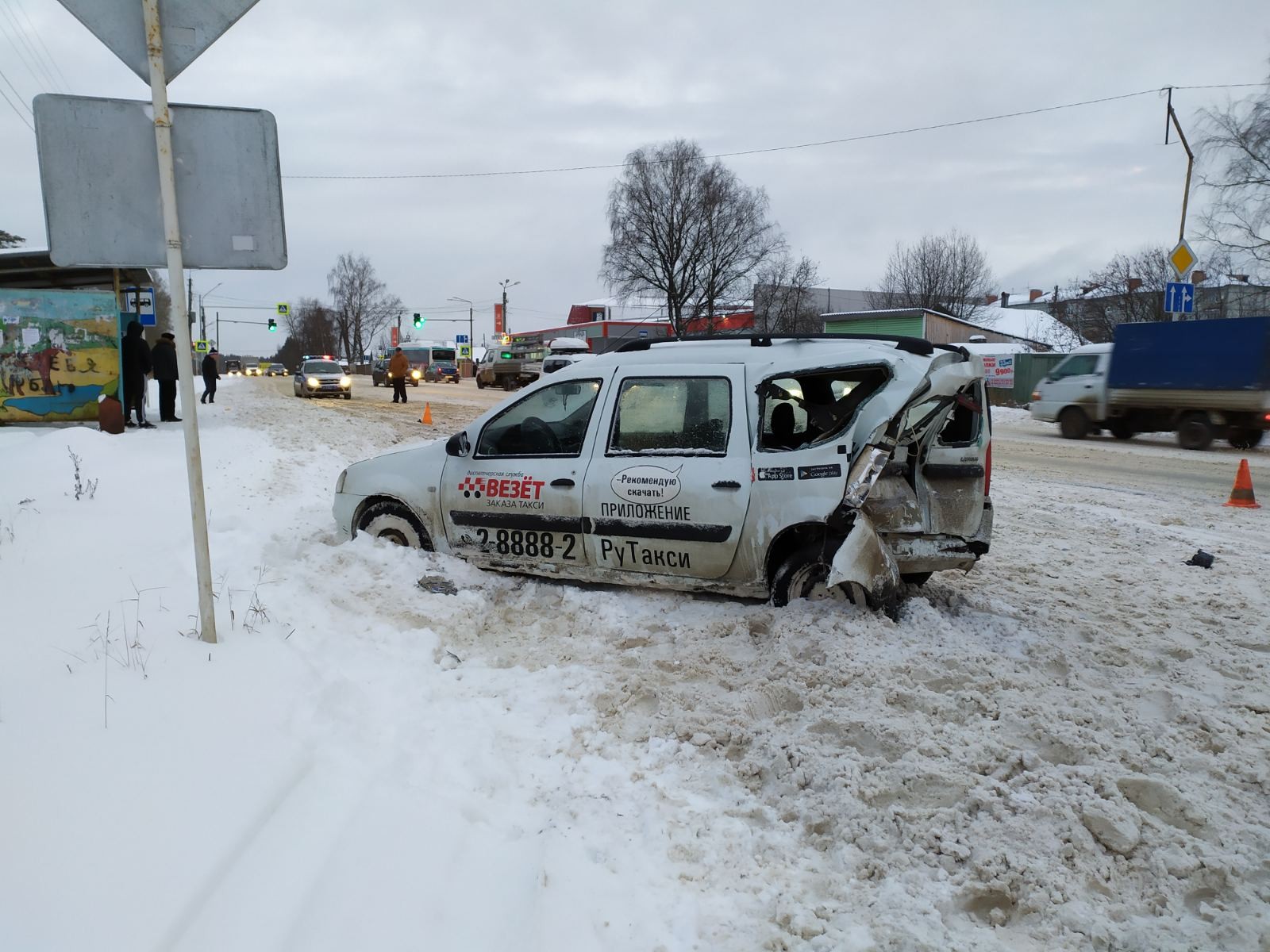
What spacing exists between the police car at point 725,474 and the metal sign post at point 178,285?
207cm

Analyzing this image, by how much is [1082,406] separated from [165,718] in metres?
20.1

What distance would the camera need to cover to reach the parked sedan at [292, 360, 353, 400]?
97.8 ft

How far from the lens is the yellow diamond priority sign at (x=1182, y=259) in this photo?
18.9m

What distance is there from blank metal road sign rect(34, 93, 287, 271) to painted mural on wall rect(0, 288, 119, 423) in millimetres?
11560

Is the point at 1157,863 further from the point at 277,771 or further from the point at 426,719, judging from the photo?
the point at 277,771

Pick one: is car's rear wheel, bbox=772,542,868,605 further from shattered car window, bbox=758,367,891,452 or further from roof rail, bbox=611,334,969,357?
roof rail, bbox=611,334,969,357

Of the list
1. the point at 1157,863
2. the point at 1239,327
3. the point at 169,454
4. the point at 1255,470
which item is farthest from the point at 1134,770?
the point at 1239,327

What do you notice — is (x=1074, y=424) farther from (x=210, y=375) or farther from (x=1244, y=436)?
(x=210, y=375)

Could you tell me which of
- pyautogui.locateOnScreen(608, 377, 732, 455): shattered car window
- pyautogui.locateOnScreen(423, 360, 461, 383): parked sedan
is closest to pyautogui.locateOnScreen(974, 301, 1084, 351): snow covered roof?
pyautogui.locateOnScreen(423, 360, 461, 383): parked sedan

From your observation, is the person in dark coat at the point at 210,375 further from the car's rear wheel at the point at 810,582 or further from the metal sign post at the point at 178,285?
the car's rear wheel at the point at 810,582

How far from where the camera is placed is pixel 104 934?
207 centimetres

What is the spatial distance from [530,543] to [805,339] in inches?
90.9

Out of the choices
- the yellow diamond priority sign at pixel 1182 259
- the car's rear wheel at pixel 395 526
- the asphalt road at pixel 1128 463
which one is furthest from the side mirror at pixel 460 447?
the yellow diamond priority sign at pixel 1182 259

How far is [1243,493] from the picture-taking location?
9.94 meters
